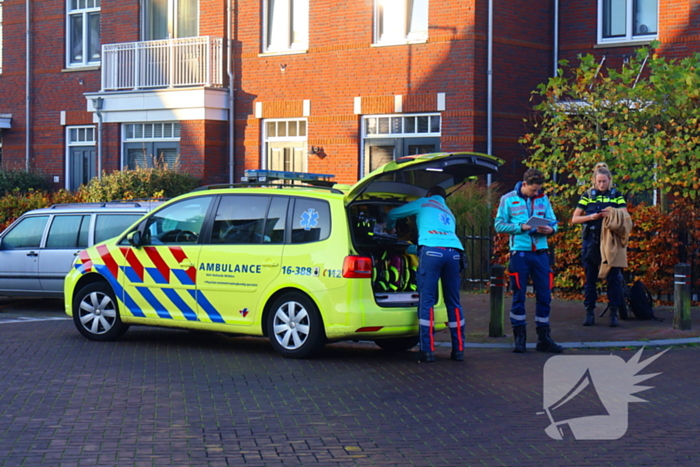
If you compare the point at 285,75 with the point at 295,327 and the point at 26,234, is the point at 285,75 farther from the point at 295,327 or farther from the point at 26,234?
the point at 295,327

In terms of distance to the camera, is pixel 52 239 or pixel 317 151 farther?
pixel 317 151

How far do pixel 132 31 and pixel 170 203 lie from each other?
50.6 feet

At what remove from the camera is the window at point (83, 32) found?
25.9m

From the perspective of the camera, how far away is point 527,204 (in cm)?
1006

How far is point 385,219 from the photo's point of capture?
9.95 meters

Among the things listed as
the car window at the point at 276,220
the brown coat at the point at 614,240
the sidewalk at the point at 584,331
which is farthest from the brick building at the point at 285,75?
the car window at the point at 276,220

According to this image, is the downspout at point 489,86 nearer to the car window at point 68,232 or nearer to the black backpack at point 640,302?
the black backpack at point 640,302

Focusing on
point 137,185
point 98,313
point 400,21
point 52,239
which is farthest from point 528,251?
point 137,185

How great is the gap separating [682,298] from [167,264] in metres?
5.79

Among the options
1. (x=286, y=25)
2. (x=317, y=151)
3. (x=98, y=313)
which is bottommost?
(x=98, y=313)

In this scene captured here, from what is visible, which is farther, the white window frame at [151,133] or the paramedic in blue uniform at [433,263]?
the white window frame at [151,133]

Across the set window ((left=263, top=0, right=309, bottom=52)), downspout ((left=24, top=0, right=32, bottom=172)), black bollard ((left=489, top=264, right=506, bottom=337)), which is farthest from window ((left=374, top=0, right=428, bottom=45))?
downspout ((left=24, top=0, right=32, bottom=172))

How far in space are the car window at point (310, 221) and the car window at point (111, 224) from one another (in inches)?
170

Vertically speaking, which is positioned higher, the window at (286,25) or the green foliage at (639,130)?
the window at (286,25)
